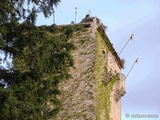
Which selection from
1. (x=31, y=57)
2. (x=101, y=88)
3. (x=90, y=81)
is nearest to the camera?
(x=31, y=57)

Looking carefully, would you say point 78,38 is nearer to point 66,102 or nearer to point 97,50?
point 97,50

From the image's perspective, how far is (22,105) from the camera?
12000 millimetres

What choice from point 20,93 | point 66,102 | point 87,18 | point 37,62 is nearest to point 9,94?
point 20,93

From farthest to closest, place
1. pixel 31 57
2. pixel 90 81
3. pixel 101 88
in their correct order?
pixel 101 88 < pixel 90 81 < pixel 31 57

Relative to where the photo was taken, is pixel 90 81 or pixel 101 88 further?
pixel 101 88

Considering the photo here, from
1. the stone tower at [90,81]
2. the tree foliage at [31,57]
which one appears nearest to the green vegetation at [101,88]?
the stone tower at [90,81]

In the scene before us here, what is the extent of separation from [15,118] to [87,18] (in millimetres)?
9367

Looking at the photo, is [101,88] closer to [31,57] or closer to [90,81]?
[90,81]

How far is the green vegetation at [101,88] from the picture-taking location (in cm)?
1914

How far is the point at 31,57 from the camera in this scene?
501 inches

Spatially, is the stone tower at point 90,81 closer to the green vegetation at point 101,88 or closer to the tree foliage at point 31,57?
the green vegetation at point 101,88

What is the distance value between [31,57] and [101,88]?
24.2 feet

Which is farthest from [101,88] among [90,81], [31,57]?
[31,57]

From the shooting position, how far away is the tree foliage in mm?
12133
